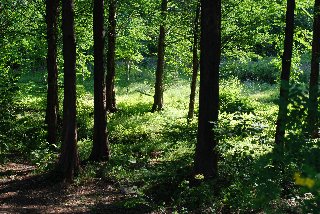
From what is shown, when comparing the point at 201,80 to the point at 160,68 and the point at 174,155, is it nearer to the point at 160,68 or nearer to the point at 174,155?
the point at 174,155

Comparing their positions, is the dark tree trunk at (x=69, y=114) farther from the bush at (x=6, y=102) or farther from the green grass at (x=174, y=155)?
the bush at (x=6, y=102)

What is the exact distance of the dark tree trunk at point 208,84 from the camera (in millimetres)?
9547

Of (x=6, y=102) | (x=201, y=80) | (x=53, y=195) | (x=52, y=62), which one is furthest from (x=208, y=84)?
(x=52, y=62)

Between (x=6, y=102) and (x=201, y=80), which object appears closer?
(x=201, y=80)

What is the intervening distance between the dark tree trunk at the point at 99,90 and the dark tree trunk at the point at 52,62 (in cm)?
347

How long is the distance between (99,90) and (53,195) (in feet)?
13.3

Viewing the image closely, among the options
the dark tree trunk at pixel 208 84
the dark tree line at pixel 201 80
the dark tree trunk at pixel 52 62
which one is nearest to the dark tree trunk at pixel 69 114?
the dark tree line at pixel 201 80

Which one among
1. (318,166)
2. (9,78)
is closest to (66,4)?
(9,78)

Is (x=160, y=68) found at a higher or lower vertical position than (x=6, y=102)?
higher

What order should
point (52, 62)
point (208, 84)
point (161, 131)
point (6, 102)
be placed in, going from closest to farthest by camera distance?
point (208, 84) < point (6, 102) < point (52, 62) < point (161, 131)

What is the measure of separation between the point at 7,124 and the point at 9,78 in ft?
4.93

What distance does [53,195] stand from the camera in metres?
10.3

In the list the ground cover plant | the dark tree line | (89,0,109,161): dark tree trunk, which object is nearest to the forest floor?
the ground cover plant

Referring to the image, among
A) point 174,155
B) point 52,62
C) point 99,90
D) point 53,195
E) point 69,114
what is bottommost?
point 53,195
